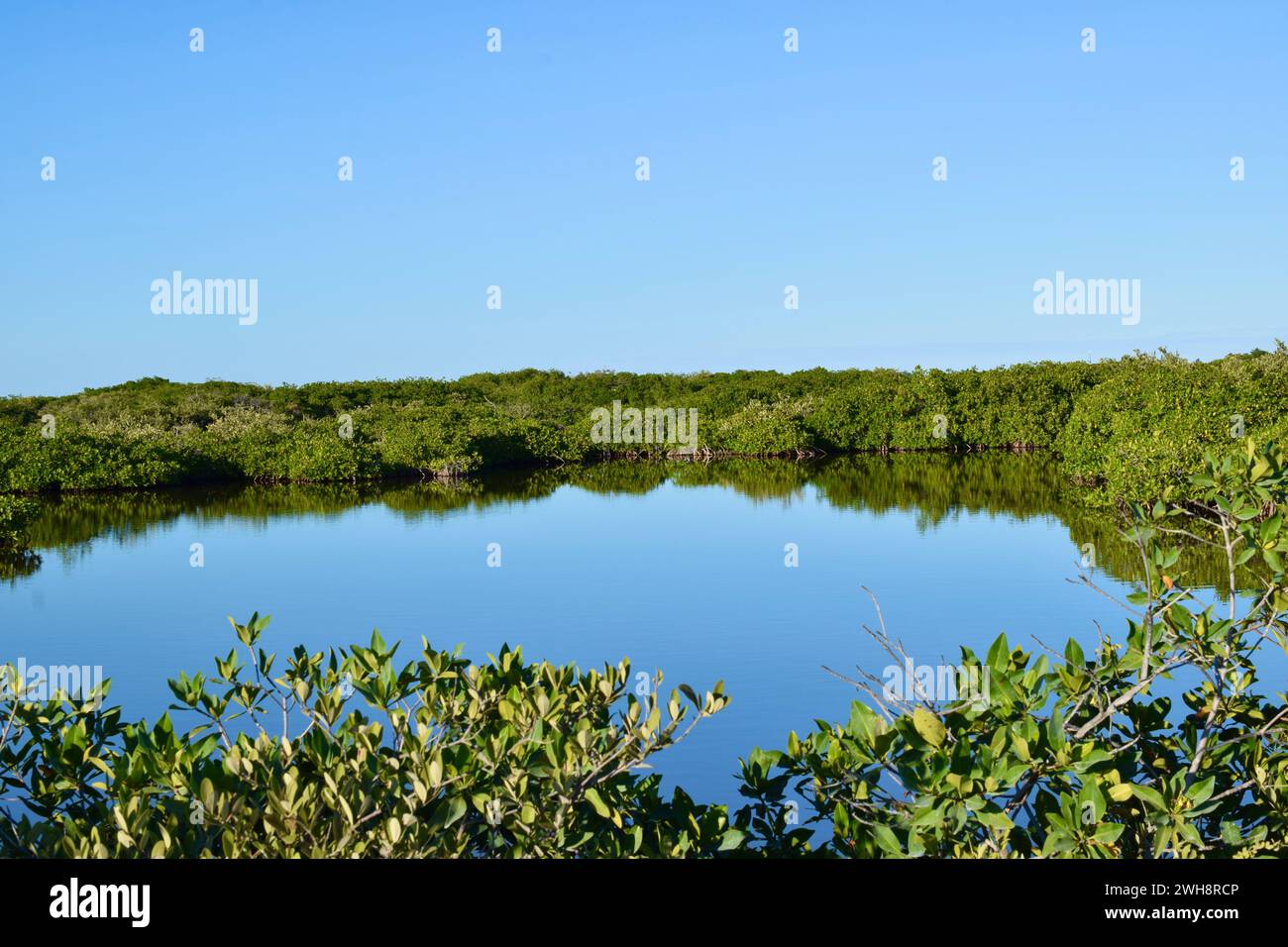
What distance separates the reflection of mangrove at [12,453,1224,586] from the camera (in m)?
20.5

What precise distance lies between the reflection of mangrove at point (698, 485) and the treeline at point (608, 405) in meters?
1.21

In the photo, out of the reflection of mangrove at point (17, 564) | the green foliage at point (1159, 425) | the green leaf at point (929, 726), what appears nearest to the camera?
the green leaf at point (929, 726)

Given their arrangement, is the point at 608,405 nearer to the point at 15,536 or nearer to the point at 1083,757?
the point at 15,536

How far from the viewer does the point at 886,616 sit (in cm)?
1275

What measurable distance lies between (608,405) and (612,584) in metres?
44.6

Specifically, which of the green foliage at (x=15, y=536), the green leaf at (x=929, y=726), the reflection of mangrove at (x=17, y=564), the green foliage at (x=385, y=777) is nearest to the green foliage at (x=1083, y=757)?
the green leaf at (x=929, y=726)

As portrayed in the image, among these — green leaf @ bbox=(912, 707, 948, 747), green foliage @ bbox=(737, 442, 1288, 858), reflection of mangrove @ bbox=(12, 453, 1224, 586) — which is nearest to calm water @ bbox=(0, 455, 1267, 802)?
reflection of mangrove @ bbox=(12, 453, 1224, 586)

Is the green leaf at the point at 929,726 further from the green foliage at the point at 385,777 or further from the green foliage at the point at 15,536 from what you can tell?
the green foliage at the point at 15,536

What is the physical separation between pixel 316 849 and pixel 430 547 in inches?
656

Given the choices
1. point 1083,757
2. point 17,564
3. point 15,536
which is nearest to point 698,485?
point 15,536

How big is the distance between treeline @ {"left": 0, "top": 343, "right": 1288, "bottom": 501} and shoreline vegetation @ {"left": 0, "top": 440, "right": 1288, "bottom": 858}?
16518 mm

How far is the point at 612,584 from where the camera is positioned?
1549 centimetres

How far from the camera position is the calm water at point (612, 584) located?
35.9ft
